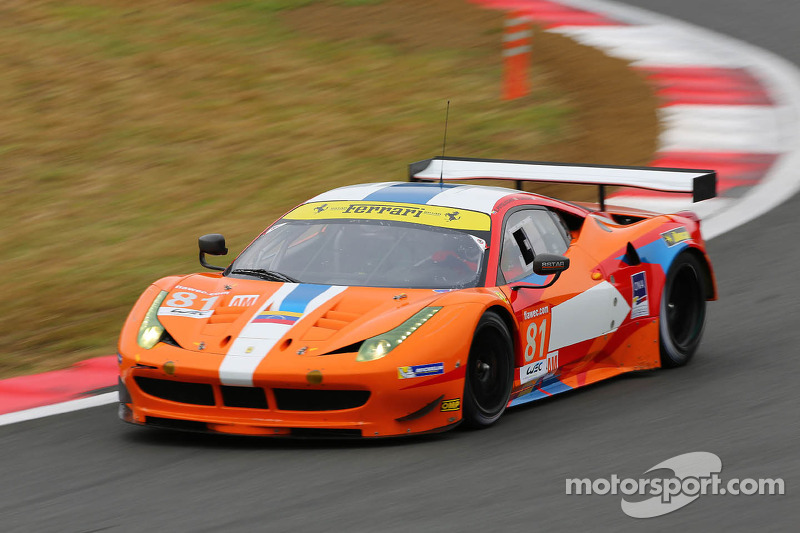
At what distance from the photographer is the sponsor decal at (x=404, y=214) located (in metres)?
6.83

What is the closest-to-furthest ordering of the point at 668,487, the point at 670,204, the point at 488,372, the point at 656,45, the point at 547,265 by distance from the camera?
the point at 668,487, the point at 488,372, the point at 547,265, the point at 670,204, the point at 656,45

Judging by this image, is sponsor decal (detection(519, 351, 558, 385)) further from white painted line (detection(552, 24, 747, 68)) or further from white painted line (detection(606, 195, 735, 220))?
white painted line (detection(552, 24, 747, 68))

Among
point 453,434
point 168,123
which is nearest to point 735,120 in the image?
point 168,123

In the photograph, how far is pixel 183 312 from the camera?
6.20 metres

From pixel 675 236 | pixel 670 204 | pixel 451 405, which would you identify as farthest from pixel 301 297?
pixel 670 204

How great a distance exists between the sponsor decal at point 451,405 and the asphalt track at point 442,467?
154 mm

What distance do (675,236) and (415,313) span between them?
2730 mm

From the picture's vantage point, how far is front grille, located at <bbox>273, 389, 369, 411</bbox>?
5715mm

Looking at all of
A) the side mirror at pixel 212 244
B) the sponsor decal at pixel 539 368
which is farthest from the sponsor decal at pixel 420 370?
the side mirror at pixel 212 244

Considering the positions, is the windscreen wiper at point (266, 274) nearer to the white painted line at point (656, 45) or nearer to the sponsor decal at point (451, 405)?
the sponsor decal at point (451, 405)

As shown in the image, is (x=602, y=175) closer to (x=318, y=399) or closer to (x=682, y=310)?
(x=682, y=310)

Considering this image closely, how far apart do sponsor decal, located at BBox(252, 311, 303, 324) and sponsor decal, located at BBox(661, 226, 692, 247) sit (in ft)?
9.67

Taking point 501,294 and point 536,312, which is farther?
point 536,312

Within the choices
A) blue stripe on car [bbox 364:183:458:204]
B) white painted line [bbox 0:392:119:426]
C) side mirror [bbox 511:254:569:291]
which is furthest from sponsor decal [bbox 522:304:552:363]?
white painted line [bbox 0:392:119:426]
